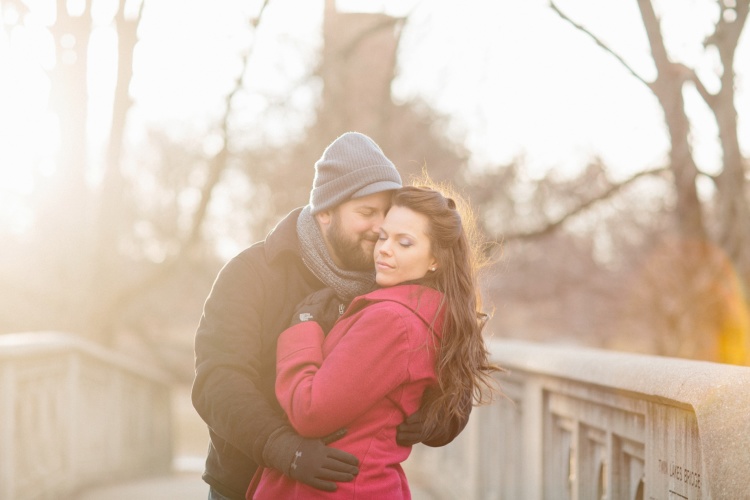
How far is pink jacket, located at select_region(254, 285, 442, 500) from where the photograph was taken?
281 cm

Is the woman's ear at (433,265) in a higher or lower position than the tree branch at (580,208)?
lower

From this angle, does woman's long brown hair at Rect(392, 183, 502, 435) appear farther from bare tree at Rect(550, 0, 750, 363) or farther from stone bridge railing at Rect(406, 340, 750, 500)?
bare tree at Rect(550, 0, 750, 363)

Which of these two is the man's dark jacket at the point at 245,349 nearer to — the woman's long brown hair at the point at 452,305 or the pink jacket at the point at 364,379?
the pink jacket at the point at 364,379

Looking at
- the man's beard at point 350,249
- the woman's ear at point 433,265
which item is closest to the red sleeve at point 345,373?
the woman's ear at point 433,265

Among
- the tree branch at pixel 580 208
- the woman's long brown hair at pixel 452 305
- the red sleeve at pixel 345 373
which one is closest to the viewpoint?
the red sleeve at pixel 345 373

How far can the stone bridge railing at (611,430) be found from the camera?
2568mm

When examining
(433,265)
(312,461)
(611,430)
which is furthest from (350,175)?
(611,430)

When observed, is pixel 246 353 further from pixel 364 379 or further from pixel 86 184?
pixel 86 184

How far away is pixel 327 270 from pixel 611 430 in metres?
1.33

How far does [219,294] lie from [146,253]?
2236 centimetres

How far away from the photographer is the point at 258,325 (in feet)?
10.5

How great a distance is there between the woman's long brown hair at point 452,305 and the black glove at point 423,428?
0.05ft

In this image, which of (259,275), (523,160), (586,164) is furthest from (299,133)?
(259,275)

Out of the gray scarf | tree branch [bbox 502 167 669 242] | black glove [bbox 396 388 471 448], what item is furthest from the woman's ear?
tree branch [bbox 502 167 669 242]
